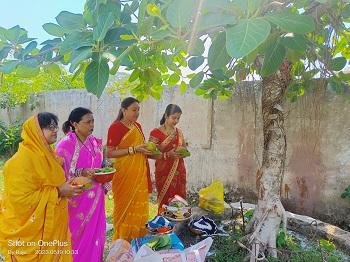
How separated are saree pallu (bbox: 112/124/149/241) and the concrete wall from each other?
126 cm

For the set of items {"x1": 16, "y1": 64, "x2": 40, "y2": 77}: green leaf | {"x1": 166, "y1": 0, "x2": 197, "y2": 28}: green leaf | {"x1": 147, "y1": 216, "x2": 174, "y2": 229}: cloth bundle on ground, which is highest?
{"x1": 166, "y1": 0, "x2": 197, "y2": 28}: green leaf

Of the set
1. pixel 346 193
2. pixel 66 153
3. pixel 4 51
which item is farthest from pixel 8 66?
pixel 346 193

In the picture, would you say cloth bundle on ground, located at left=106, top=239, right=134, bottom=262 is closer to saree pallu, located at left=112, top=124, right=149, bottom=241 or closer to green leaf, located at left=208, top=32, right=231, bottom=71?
saree pallu, located at left=112, top=124, right=149, bottom=241

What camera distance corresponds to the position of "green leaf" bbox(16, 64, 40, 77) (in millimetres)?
1779

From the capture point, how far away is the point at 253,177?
5500mm

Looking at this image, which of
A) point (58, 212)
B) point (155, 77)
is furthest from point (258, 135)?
point (58, 212)

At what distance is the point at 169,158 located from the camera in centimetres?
446

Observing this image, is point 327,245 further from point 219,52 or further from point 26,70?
point 26,70

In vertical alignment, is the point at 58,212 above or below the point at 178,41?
below

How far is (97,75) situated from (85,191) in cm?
189

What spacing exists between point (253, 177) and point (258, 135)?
61cm

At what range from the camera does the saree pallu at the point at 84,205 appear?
3.15 m

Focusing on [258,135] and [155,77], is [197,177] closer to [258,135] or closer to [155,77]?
[258,135]

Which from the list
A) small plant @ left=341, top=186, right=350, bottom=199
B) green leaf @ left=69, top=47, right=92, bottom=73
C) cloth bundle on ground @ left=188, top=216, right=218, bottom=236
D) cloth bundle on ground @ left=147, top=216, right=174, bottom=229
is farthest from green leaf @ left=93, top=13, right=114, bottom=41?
small plant @ left=341, top=186, right=350, bottom=199
